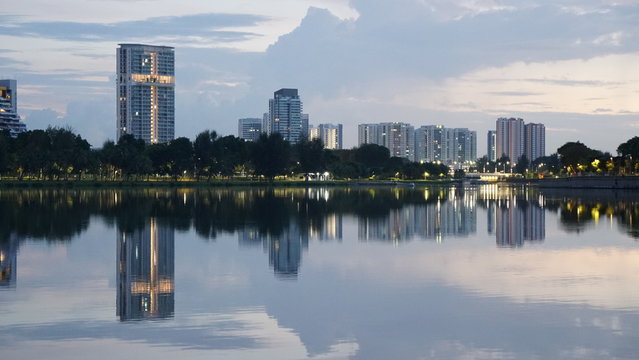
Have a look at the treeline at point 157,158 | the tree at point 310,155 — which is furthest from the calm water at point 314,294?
the tree at point 310,155

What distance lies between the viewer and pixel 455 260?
22938 millimetres

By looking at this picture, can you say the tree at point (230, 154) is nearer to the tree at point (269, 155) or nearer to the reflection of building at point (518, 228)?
the tree at point (269, 155)

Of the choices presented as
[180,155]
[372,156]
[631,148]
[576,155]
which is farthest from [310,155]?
[576,155]

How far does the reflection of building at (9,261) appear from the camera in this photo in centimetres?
1798

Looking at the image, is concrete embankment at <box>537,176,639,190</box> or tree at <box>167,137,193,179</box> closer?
concrete embankment at <box>537,176,639,190</box>

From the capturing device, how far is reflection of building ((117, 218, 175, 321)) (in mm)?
14656

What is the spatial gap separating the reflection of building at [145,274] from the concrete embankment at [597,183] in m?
93.5

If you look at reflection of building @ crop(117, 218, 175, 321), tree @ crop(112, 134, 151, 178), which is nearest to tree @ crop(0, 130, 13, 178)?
tree @ crop(112, 134, 151, 178)

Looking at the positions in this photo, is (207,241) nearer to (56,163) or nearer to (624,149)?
(56,163)

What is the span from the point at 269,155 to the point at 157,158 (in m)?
18.4

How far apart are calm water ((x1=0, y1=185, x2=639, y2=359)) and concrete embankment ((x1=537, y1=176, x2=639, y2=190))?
273 ft

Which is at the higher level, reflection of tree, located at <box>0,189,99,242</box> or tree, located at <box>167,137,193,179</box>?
tree, located at <box>167,137,193,179</box>

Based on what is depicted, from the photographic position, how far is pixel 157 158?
123 metres

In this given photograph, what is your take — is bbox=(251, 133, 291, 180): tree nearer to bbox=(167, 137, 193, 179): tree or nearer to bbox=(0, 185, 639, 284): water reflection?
bbox=(167, 137, 193, 179): tree
